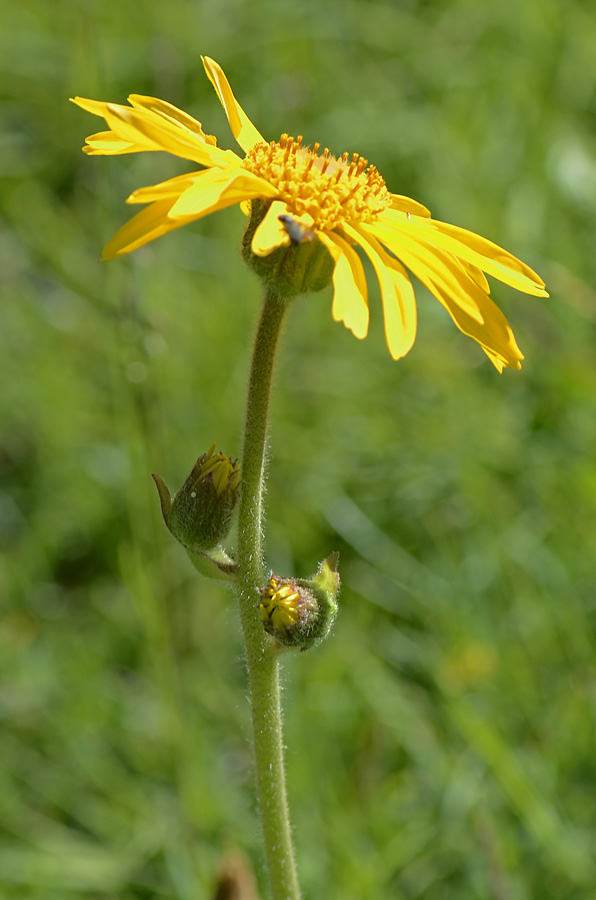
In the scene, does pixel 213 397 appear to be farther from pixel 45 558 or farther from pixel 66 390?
pixel 45 558

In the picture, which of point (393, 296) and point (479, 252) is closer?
point (393, 296)

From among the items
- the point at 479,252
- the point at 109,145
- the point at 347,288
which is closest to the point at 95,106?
the point at 109,145

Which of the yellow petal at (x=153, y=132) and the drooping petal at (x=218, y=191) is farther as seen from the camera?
the yellow petal at (x=153, y=132)

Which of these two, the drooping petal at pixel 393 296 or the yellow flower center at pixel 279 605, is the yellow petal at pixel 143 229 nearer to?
the drooping petal at pixel 393 296

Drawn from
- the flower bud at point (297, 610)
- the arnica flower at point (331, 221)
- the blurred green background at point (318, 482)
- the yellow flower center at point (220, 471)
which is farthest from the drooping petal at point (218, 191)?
the blurred green background at point (318, 482)

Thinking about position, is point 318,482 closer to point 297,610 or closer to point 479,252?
point 479,252

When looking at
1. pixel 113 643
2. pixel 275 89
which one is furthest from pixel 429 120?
pixel 113 643
